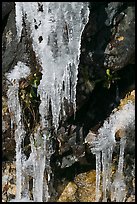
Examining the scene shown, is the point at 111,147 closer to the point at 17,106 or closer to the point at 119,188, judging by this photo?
the point at 119,188

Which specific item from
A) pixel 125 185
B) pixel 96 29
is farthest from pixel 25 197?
pixel 96 29

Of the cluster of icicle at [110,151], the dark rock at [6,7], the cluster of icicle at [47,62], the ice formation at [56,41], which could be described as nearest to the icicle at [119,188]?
the cluster of icicle at [110,151]

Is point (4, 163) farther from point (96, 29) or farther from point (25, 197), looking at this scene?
point (96, 29)

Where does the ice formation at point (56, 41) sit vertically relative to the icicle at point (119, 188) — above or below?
above

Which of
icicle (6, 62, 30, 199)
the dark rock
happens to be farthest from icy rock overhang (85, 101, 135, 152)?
the dark rock

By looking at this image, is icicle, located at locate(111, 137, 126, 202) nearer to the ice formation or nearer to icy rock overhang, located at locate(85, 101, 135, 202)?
icy rock overhang, located at locate(85, 101, 135, 202)

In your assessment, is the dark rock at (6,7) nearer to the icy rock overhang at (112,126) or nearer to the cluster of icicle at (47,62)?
the cluster of icicle at (47,62)
